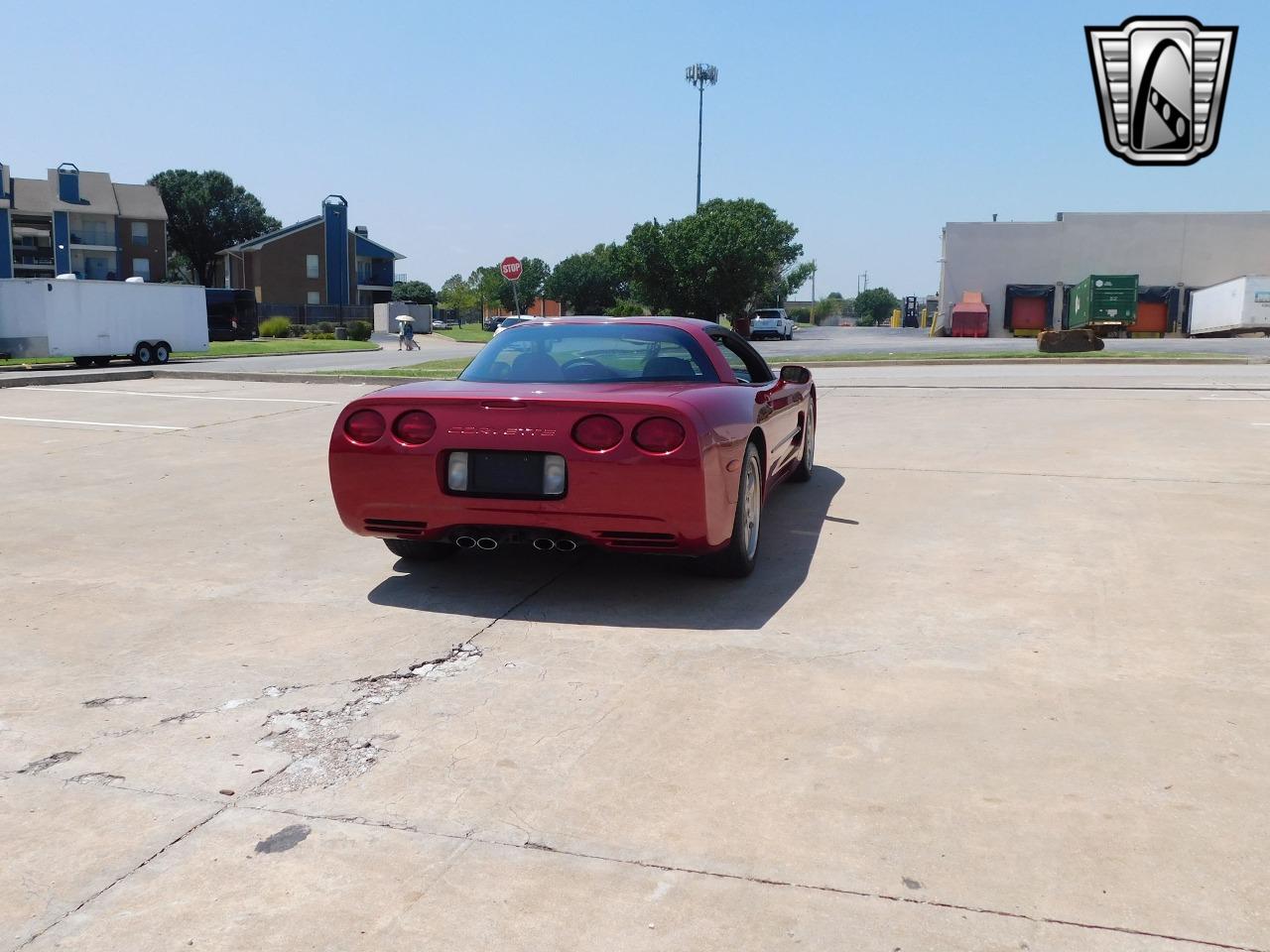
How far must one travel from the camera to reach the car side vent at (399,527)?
501 centimetres

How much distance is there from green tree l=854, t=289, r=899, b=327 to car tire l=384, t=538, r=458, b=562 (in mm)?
159763

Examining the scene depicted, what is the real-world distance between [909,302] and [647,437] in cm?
8349

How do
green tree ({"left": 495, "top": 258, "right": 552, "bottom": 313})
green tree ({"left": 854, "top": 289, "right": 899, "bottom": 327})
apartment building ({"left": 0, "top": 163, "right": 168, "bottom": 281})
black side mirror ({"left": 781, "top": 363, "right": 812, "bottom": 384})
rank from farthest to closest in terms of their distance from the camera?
green tree ({"left": 854, "top": 289, "right": 899, "bottom": 327}) < green tree ({"left": 495, "top": 258, "right": 552, "bottom": 313}) < apartment building ({"left": 0, "top": 163, "right": 168, "bottom": 281}) < black side mirror ({"left": 781, "top": 363, "right": 812, "bottom": 384})

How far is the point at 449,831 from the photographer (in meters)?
2.86

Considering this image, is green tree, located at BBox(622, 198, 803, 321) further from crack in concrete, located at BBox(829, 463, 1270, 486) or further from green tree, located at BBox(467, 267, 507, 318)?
crack in concrete, located at BBox(829, 463, 1270, 486)

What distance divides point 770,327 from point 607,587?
50.4 metres

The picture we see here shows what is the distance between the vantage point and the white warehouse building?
61.7m

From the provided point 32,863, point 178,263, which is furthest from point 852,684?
point 178,263

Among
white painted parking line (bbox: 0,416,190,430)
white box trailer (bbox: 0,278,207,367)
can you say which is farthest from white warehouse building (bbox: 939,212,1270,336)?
white painted parking line (bbox: 0,416,190,430)

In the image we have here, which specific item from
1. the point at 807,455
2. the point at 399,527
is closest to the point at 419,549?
the point at 399,527

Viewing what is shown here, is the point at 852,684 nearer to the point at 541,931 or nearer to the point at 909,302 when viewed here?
the point at 541,931

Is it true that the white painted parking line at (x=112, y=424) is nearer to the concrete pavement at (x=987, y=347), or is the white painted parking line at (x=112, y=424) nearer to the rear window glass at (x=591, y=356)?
the rear window glass at (x=591, y=356)

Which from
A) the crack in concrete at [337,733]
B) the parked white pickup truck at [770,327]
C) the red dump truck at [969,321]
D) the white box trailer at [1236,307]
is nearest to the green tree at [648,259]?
the parked white pickup truck at [770,327]

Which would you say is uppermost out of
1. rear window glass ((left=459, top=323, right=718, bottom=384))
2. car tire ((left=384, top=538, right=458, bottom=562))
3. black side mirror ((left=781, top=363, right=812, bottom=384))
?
rear window glass ((left=459, top=323, right=718, bottom=384))
